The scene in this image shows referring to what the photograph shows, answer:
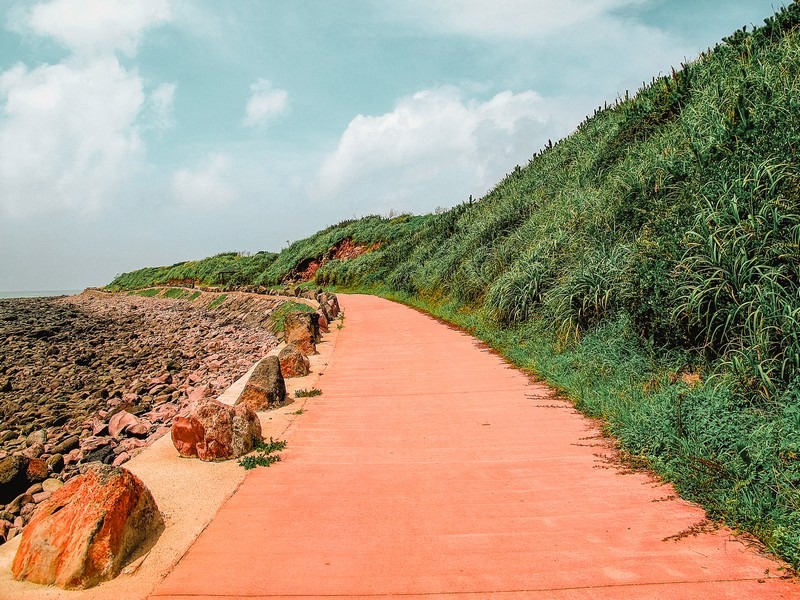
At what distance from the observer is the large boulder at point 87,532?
256 cm

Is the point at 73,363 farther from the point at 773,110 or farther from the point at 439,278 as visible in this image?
the point at 773,110

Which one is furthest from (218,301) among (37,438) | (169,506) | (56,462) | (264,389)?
(169,506)

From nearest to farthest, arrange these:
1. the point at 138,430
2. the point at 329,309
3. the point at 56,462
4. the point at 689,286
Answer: the point at 689,286 → the point at 56,462 → the point at 138,430 → the point at 329,309

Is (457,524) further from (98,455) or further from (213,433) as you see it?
(98,455)

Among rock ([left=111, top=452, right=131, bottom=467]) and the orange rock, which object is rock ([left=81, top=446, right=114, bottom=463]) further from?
the orange rock

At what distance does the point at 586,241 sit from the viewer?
869cm

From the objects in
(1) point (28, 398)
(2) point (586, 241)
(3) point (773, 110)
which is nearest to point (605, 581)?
(3) point (773, 110)

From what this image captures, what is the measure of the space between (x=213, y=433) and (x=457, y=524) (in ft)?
7.11

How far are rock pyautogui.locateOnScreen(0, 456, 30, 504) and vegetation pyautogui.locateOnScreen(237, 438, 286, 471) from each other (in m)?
2.75

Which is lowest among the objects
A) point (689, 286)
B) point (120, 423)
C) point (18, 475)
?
point (120, 423)

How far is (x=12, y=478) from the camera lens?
516 cm

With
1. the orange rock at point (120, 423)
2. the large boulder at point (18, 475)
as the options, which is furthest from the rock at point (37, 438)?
the large boulder at point (18, 475)

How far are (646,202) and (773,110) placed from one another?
201 cm

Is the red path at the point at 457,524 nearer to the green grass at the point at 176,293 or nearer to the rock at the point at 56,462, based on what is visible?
the rock at the point at 56,462
